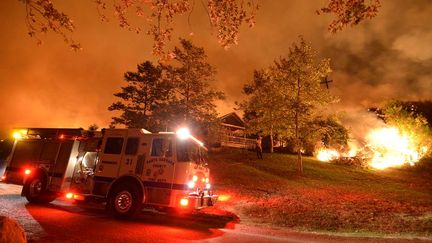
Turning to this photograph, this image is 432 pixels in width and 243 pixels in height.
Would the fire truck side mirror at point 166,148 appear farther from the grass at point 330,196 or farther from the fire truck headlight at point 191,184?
the grass at point 330,196

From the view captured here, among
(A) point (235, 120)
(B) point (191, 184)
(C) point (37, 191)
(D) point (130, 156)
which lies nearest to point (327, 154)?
(A) point (235, 120)

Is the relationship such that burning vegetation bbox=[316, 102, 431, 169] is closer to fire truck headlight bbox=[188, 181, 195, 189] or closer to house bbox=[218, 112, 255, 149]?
house bbox=[218, 112, 255, 149]

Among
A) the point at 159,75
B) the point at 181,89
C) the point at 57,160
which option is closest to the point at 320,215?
the point at 57,160

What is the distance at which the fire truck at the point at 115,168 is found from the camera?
399 inches

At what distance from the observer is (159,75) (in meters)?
38.4

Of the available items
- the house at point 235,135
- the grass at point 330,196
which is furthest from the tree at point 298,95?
the house at point 235,135

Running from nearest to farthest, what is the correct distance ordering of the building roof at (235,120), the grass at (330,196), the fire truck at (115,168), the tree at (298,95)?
1. the fire truck at (115,168)
2. the grass at (330,196)
3. the tree at (298,95)
4. the building roof at (235,120)

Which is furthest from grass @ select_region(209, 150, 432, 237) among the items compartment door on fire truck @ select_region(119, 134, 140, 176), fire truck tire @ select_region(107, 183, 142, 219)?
compartment door on fire truck @ select_region(119, 134, 140, 176)

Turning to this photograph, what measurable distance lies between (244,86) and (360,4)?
36.9 m

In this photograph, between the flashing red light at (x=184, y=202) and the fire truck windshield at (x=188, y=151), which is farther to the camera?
the fire truck windshield at (x=188, y=151)

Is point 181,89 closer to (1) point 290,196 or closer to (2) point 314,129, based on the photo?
(2) point 314,129


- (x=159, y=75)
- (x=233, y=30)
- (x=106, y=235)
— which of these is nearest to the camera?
(x=106, y=235)

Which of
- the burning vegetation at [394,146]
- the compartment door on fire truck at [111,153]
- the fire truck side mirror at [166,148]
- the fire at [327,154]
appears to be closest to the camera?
the fire truck side mirror at [166,148]

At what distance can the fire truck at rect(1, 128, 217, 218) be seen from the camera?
1012cm
